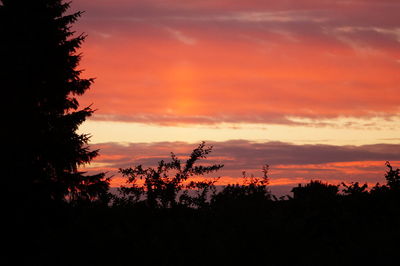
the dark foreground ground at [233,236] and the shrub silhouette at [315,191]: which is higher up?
the shrub silhouette at [315,191]

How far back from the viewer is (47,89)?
25.8 metres

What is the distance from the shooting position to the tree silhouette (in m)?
24.7

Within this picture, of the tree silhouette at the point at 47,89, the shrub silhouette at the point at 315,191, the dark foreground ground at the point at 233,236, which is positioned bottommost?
the dark foreground ground at the point at 233,236

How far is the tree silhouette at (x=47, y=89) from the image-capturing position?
2470 centimetres

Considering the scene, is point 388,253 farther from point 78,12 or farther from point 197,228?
point 78,12

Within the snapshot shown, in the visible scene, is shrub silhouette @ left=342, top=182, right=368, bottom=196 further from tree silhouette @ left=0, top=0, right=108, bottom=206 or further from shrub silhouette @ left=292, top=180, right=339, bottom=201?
tree silhouette @ left=0, top=0, right=108, bottom=206

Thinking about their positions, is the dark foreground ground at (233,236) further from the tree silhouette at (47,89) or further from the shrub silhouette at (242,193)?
the tree silhouette at (47,89)

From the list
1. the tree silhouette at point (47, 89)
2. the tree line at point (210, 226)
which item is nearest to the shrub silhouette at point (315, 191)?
the tree line at point (210, 226)

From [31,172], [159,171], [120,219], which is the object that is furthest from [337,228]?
[159,171]

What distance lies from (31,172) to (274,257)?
974cm

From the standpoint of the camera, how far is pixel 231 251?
31.1 feet

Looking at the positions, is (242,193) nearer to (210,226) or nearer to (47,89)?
(210,226)

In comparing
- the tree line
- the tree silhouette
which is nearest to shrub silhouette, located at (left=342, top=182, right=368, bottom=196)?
the tree line

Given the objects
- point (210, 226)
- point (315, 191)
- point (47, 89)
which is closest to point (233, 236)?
point (210, 226)
